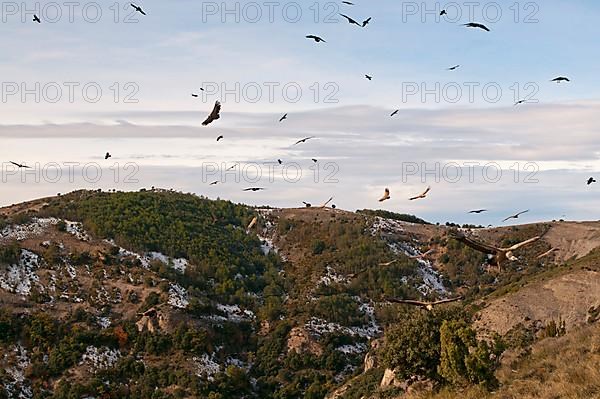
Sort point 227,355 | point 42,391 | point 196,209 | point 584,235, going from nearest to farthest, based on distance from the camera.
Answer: point 42,391, point 227,355, point 584,235, point 196,209

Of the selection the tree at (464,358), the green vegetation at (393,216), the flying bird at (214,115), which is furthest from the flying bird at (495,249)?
the green vegetation at (393,216)

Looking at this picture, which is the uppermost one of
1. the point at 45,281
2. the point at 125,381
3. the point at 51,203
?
the point at 51,203

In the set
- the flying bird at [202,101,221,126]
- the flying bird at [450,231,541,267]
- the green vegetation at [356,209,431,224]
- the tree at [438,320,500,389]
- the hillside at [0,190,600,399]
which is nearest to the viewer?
the flying bird at [450,231,541,267]

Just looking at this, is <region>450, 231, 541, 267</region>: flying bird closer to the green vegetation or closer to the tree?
the tree

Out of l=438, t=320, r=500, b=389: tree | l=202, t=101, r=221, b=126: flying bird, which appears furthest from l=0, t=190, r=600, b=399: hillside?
l=202, t=101, r=221, b=126: flying bird

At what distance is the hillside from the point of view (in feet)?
188

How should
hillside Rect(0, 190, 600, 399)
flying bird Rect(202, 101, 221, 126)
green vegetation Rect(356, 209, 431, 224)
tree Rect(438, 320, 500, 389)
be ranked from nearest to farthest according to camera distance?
flying bird Rect(202, 101, 221, 126) → tree Rect(438, 320, 500, 389) → hillside Rect(0, 190, 600, 399) → green vegetation Rect(356, 209, 431, 224)

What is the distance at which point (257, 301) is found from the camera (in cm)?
9769

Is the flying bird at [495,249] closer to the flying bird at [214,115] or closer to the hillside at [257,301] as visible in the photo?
the flying bird at [214,115]

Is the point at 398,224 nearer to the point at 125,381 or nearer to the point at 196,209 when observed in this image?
the point at 196,209

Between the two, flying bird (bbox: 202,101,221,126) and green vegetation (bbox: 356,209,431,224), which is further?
green vegetation (bbox: 356,209,431,224)

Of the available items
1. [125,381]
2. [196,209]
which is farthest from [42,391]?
[196,209]

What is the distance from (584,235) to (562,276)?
4061 cm

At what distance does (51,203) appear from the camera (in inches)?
4651
